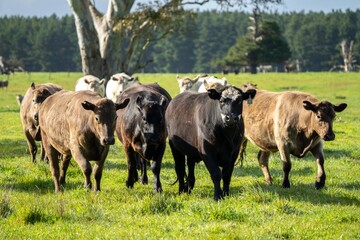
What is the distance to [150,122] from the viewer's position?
10.2 meters

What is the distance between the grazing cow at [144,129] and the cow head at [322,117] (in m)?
2.61

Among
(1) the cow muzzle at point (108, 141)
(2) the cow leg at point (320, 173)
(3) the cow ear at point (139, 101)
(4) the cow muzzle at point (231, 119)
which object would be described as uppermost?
(3) the cow ear at point (139, 101)

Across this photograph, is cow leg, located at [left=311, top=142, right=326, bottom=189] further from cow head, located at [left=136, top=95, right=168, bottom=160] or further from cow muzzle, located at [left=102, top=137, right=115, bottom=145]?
cow muzzle, located at [left=102, top=137, right=115, bottom=145]

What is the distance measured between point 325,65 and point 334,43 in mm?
9554

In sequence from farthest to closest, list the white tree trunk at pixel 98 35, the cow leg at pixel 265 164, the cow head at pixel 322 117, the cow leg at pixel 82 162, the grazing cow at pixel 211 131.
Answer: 1. the white tree trunk at pixel 98 35
2. the cow leg at pixel 265 164
3. the cow head at pixel 322 117
4. the cow leg at pixel 82 162
5. the grazing cow at pixel 211 131

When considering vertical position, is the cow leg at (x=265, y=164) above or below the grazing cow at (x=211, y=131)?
below

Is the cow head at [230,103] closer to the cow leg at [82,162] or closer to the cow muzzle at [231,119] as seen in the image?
the cow muzzle at [231,119]

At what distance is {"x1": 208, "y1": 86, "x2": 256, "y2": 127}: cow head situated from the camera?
929cm

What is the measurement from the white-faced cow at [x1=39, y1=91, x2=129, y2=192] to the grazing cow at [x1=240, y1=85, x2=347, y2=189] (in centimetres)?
306

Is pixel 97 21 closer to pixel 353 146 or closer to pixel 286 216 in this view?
pixel 353 146

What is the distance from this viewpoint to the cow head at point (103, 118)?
9625 mm

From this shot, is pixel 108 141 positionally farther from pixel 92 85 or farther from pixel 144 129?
pixel 92 85

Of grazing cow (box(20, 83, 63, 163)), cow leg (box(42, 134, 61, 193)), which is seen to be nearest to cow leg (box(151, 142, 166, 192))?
cow leg (box(42, 134, 61, 193))

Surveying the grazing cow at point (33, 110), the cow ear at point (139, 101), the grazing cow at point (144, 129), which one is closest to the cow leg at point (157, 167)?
the grazing cow at point (144, 129)
